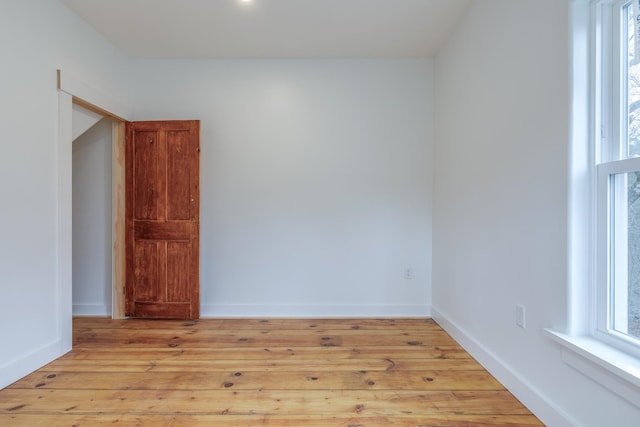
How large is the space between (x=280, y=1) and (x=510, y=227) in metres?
2.34

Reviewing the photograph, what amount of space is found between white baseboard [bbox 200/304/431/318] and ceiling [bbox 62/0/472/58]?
2.64m

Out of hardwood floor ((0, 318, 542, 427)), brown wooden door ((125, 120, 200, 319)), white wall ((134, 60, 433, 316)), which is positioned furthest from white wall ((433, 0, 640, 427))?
brown wooden door ((125, 120, 200, 319))

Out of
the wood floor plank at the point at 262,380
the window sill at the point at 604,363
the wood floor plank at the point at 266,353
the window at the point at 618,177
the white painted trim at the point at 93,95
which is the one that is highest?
the white painted trim at the point at 93,95

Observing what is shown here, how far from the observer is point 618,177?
1387mm

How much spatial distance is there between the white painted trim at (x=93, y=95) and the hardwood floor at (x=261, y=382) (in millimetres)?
2064

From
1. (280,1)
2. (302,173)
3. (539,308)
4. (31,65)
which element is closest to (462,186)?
(539,308)

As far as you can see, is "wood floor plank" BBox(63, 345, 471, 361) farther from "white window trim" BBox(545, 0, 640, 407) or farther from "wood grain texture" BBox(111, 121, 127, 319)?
"white window trim" BBox(545, 0, 640, 407)

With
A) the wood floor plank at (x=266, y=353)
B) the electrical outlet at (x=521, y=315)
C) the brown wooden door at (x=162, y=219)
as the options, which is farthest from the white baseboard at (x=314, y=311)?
the electrical outlet at (x=521, y=315)

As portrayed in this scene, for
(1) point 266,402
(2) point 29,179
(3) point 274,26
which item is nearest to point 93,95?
(2) point 29,179

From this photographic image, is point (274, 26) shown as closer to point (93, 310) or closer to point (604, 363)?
point (604, 363)

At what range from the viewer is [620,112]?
140cm

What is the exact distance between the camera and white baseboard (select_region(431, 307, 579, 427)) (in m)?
1.57

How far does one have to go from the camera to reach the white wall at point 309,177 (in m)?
3.38

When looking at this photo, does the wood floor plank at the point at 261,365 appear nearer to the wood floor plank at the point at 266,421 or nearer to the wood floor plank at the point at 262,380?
the wood floor plank at the point at 262,380
